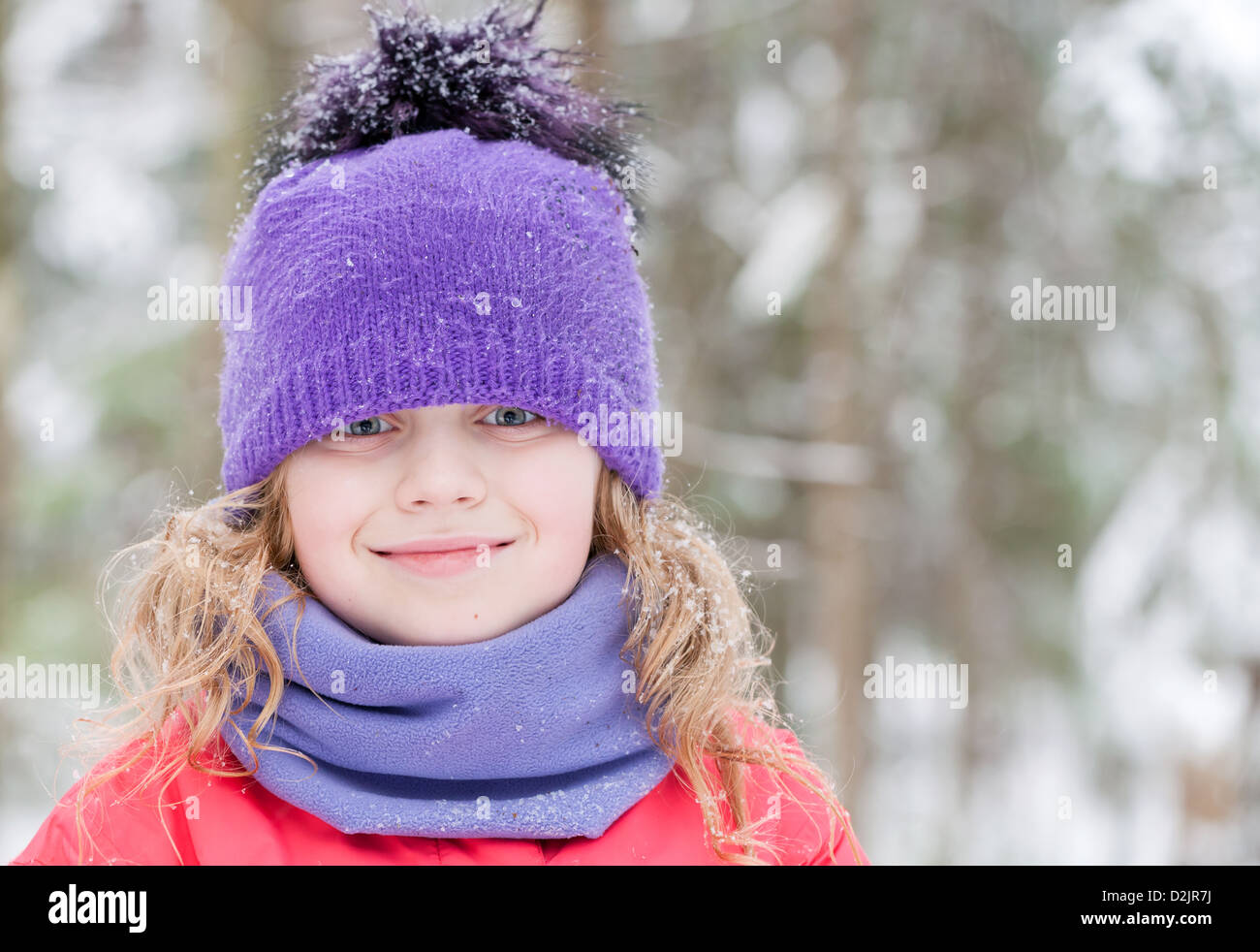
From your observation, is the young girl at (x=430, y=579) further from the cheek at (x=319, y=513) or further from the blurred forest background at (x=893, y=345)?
the blurred forest background at (x=893, y=345)

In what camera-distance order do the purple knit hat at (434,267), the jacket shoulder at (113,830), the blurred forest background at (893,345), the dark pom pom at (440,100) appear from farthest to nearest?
the blurred forest background at (893,345), the dark pom pom at (440,100), the purple knit hat at (434,267), the jacket shoulder at (113,830)

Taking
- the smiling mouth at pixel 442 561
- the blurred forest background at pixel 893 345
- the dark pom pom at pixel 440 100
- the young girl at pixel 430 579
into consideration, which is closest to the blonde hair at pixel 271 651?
the young girl at pixel 430 579

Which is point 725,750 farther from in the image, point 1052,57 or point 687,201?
point 1052,57

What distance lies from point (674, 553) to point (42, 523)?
5776mm

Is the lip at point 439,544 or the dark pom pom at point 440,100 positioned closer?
the lip at point 439,544

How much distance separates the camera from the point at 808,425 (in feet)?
18.7

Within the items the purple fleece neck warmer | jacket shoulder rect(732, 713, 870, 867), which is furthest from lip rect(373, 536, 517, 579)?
jacket shoulder rect(732, 713, 870, 867)

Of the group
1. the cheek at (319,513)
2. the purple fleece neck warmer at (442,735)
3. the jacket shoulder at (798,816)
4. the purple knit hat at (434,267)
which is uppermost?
the purple knit hat at (434,267)

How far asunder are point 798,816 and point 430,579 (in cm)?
79

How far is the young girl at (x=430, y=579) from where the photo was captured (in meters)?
1.68

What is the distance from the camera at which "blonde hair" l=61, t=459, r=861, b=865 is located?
1768mm
